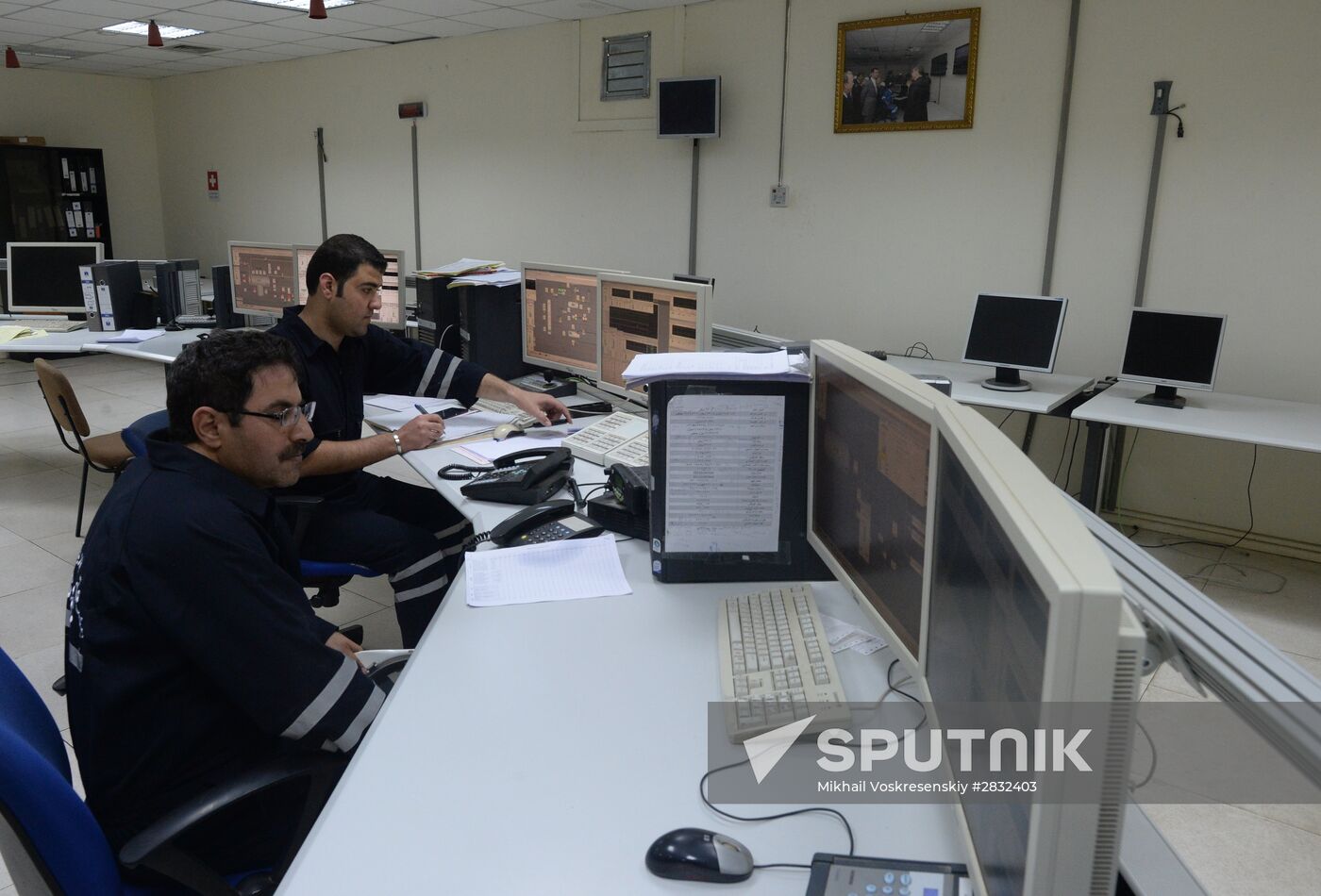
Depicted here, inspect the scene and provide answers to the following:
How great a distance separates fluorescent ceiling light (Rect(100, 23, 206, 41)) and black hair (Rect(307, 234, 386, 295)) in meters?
4.94

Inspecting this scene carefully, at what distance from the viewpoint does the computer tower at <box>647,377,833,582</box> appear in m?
1.61

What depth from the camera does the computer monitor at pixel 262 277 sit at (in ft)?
15.2

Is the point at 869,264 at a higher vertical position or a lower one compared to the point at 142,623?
higher

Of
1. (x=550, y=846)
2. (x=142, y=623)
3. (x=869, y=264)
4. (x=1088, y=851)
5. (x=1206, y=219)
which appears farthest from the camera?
(x=869, y=264)

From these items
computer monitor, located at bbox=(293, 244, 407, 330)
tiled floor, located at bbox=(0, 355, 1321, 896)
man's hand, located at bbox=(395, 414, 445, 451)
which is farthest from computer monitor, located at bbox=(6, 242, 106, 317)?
man's hand, located at bbox=(395, 414, 445, 451)

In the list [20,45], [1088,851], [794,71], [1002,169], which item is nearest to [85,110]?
[20,45]

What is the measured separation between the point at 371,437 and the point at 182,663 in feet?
4.23

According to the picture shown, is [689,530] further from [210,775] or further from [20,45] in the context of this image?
[20,45]

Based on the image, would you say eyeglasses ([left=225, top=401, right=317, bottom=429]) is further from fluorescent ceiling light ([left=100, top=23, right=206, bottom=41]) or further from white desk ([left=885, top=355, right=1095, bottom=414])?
fluorescent ceiling light ([left=100, top=23, right=206, bottom=41])

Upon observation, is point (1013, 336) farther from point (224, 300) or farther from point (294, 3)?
point (294, 3)

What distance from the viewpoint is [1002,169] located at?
14.4ft

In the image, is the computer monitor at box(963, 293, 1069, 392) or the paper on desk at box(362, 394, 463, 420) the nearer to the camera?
the paper on desk at box(362, 394, 463, 420)

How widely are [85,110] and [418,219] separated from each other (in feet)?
13.4

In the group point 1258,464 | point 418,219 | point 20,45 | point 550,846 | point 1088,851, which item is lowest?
point 1258,464
